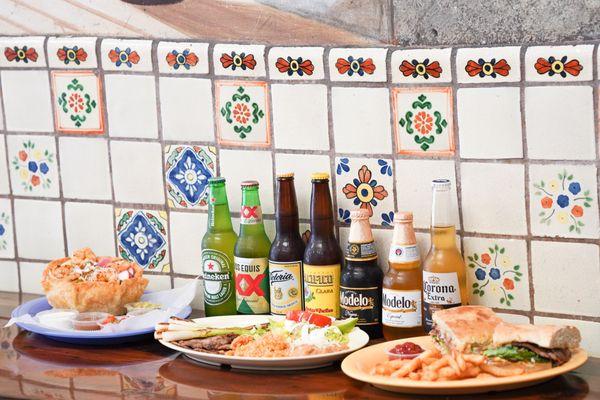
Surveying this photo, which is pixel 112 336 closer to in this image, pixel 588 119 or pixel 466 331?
pixel 466 331

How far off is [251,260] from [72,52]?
2.08 ft

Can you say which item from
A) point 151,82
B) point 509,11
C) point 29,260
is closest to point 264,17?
point 151,82

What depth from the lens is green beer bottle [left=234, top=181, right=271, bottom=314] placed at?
2203mm

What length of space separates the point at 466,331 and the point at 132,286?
2.40 feet

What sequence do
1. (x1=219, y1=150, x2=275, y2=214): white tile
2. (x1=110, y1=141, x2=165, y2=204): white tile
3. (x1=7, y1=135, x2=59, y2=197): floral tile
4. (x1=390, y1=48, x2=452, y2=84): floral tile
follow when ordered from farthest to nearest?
(x1=7, y1=135, x2=59, y2=197): floral tile → (x1=110, y1=141, x2=165, y2=204): white tile → (x1=219, y1=150, x2=275, y2=214): white tile → (x1=390, y1=48, x2=452, y2=84): floral tile

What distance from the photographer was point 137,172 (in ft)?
7.92

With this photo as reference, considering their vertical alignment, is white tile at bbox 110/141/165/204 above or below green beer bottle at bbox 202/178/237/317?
above

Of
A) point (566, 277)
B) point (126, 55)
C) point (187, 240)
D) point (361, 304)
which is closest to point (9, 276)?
point (187, 240)

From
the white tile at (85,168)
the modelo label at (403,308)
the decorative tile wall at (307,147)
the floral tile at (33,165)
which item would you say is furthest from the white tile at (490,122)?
the floral tile at (33,165)

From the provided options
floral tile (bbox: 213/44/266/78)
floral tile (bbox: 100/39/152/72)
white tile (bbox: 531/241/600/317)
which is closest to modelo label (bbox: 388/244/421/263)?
white tile (bbox: 531/241/600/317)

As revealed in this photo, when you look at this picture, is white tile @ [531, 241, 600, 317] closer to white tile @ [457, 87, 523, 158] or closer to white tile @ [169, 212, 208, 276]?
white tile @ [457, 87, 523, 158]

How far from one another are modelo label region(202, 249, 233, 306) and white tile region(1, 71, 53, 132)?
0.53 metres

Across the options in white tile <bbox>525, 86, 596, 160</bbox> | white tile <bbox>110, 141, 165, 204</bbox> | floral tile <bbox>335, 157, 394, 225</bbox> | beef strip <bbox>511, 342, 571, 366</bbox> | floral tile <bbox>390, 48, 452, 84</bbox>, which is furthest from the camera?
white tile <bbox>110, 141, 165, 204</bbox>

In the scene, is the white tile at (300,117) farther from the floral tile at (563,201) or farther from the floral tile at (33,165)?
the floral tile at (33,165)
